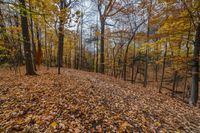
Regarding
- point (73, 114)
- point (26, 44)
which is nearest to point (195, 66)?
point (73, 114)

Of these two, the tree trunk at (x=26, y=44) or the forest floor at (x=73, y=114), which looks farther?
the tree trunk at (x=26, y=44)

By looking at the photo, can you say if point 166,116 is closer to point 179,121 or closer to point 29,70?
point 179,121

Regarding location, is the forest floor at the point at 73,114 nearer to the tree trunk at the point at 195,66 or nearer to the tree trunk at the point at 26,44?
the tree trunk at the point at 26,44

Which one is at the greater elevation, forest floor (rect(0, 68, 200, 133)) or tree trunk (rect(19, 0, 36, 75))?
tree trunk (rect(19, 0, 36, 75))

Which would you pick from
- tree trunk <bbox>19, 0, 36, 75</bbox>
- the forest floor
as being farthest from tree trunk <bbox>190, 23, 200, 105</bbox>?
tree trunk <bbox>19, 0, 36, 75</bbox>

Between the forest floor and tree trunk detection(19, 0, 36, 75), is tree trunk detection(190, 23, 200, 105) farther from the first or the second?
tree trunk detection(19, 0, 36, 75)

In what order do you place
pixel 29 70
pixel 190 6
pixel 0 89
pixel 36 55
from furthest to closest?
pixel 36 55
pixel 29 70
pixel 190 6
pixel 0 89

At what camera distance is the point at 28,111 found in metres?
3.76

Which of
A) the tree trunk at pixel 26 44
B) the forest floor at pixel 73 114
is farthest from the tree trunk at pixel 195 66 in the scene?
the tree trunk at pixel 26 44

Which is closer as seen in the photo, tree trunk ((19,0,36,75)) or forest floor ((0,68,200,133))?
forest floor ((0,68,200,133))

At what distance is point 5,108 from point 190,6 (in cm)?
926

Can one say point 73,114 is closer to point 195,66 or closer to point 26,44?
point 26,44

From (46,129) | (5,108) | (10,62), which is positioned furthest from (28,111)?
(10,62)

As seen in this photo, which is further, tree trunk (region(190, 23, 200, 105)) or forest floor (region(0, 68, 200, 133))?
tree trunk (region(190, 23, 200, 105))
